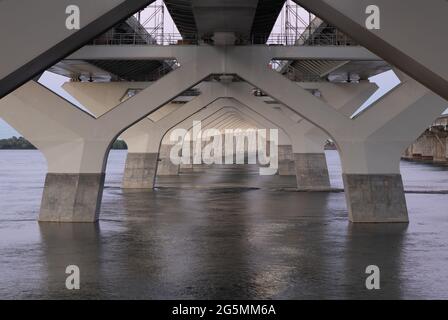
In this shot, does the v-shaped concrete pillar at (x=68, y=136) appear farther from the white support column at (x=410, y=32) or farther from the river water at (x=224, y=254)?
the white support column at (x=410, y=32)

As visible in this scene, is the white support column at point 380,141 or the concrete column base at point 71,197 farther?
the concrete column base at point 71,197

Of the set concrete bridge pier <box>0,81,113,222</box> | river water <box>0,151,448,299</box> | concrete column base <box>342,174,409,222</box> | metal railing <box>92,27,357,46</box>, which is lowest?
river water <box>0,151,448,299</box>

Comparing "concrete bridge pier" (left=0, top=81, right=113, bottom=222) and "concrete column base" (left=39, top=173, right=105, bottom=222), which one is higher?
"concrete bridge pier" (left=0, top=81, right=113, bottom=222)

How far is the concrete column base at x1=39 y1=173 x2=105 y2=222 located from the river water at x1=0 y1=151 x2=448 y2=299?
884 mm

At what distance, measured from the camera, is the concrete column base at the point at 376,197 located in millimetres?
29984

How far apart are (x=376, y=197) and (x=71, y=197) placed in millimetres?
12843

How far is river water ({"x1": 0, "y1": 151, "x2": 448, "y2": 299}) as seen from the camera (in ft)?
53.3

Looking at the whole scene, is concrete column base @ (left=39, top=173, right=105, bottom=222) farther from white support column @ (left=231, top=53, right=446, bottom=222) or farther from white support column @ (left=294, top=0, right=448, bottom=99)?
white support column @ (left=294, top=0, right=448, bottom=99)

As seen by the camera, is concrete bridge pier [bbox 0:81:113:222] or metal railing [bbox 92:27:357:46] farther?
metal railing [bbox 92:27:357:46]

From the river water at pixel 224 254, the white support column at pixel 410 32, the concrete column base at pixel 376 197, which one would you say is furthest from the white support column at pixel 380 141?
the white support column at pixel 410 32

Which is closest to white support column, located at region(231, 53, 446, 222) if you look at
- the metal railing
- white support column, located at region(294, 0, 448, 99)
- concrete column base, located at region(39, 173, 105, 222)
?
the metal railing

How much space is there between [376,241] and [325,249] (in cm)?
261

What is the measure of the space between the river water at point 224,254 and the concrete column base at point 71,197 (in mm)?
884
